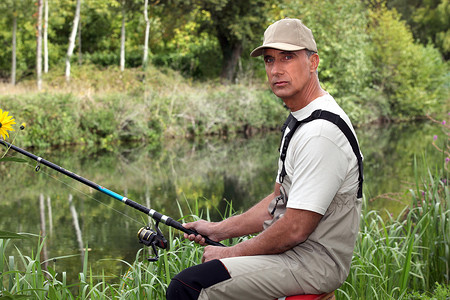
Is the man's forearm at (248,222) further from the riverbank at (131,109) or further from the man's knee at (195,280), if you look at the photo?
the riverbank at (131,109)

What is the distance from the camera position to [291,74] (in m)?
2.13

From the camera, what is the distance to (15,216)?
874 centimetres

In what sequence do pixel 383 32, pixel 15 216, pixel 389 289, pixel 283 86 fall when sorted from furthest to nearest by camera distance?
pixel 383 32
pixel 15 216
pixel 389 289
pixel 283 86

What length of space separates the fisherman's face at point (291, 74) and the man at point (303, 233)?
2.0 inches

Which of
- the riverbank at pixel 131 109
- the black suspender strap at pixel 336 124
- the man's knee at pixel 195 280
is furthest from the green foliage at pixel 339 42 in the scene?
the man's knee at pixel 195 280

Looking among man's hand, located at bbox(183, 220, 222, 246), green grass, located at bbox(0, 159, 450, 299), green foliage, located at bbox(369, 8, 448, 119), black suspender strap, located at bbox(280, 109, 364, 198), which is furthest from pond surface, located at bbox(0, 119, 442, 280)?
green foliage, located at bbox(369, 8, 448, 119)

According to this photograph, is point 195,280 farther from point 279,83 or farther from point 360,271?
point 360,271

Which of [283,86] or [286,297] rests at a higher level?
[283,86]

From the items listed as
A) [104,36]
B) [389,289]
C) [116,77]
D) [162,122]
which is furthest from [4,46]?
[389,289]

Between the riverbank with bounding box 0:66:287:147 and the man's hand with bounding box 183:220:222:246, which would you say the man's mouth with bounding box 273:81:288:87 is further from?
the riverbank with bounding box 0:66:287:147

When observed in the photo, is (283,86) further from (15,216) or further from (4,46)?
(4,46)

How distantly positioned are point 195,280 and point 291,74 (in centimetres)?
82

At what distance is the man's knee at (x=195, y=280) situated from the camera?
6.40 ft

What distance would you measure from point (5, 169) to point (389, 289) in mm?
12071
